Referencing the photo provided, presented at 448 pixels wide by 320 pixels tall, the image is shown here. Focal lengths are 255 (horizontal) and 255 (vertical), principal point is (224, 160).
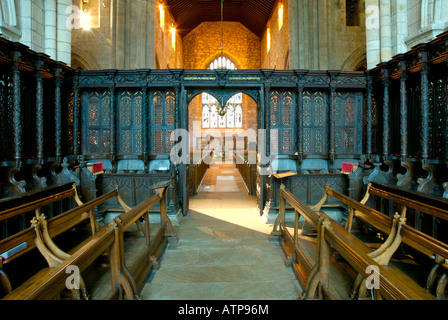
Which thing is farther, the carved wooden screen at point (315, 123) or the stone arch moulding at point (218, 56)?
the stone arch moulding at point (218, 56)

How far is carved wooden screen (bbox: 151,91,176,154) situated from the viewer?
680 centimetres

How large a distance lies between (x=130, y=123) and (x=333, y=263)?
5.84m

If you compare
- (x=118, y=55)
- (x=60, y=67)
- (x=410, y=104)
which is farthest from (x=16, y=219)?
(x=410, y=104)

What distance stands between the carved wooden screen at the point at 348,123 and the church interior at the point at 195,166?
0.12 ft

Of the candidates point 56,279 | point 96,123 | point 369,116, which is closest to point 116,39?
point 96,123

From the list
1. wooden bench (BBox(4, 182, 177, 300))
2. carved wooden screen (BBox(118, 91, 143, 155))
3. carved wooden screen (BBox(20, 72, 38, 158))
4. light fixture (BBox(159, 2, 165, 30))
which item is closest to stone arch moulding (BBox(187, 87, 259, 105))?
carved wooden screen (BBox(118, 91, 143, 155))

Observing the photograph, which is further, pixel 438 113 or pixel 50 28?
pixel 50 28

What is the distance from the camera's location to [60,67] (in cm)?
597

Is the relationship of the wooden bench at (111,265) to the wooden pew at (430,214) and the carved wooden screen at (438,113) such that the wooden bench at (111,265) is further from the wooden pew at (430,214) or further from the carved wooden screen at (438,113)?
the carved wooden screen at (438,113)

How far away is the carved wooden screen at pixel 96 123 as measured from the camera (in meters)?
6.84

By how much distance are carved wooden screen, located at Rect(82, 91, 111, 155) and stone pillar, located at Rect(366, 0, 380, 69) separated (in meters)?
6.90

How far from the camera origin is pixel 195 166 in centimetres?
884

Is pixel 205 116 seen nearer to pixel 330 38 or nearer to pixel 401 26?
pixel 330 38

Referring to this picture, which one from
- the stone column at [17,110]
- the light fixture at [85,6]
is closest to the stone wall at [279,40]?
the light fixture at [85,6]
